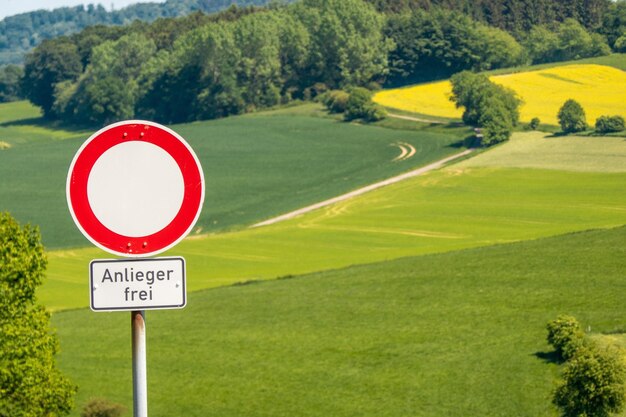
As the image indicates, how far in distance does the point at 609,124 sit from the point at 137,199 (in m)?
104

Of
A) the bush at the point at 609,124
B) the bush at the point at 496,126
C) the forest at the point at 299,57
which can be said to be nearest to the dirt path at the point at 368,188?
the bush at the point at 496,126

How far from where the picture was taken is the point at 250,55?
16025cm

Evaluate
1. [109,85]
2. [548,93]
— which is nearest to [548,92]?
[548,93]

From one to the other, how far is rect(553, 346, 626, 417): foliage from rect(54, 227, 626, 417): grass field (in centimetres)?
548

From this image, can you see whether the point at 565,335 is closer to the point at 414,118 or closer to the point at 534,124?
the point at 534,124

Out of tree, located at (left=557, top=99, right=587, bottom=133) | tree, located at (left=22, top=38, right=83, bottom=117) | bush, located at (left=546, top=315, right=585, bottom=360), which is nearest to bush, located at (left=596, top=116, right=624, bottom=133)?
tree, located at (left=557, top=99, right=587, bottom=133)

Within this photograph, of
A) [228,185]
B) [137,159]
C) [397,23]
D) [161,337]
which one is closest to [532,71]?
[397,23]

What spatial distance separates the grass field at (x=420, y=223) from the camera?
75.2 m

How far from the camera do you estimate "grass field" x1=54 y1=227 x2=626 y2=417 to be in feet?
161

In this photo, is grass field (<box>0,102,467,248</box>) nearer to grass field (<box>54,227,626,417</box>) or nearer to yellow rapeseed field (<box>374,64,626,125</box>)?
yellow rapeseed field (<box>374,64,626,125</box>)

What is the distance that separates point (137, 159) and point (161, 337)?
54.6 metres

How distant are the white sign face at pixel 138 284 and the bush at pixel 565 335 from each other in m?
43.5

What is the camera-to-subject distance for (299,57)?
525 feet

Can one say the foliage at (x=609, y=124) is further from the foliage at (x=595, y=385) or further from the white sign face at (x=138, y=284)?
the white sign face at (x=138, y=284)
